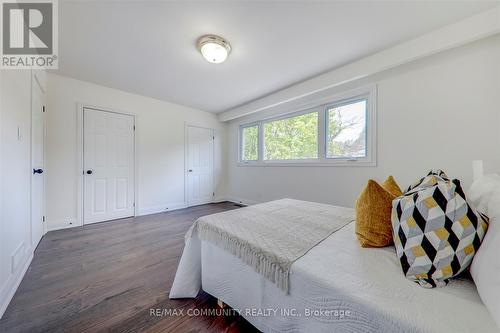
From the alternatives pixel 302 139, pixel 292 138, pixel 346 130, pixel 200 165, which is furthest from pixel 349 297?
pixel 200 165

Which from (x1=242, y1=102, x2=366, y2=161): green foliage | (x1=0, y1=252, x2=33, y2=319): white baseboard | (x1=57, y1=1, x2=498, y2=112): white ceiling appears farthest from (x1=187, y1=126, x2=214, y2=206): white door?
(x1=0, y1=252, x2=33, y2=319): white baseboard

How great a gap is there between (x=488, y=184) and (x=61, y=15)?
344 cm

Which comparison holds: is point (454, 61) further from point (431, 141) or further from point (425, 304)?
point (425, 304)

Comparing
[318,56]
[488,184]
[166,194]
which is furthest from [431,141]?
[166,194]

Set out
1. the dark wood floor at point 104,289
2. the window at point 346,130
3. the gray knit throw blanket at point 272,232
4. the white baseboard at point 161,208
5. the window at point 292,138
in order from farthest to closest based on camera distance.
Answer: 1. the white baseboard at point 161,208
2. the window at point 292,138
3. the window at point 346,130
4. the dark wood floor at point 104,289
5. the gray knit throw blanket at point 272,232

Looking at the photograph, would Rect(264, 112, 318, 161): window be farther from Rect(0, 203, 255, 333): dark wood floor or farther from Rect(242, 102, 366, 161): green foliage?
Rect(0, 203, 255, 333): dark wood floor

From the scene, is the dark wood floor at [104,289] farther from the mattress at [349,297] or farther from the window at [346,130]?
the window at [346,130]

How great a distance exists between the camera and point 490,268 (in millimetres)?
611

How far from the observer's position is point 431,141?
2098 millimetres

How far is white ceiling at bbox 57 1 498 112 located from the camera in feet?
5.35

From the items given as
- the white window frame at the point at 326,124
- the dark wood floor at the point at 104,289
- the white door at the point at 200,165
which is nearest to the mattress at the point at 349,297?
the dark wood floor at the point at 104,289

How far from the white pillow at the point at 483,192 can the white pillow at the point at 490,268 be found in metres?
0.14

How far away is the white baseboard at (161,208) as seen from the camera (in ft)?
12.0

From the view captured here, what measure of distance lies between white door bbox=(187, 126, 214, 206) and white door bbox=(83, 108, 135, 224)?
120cm
